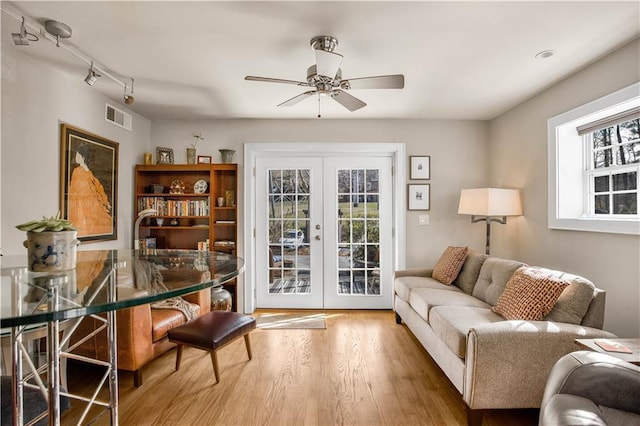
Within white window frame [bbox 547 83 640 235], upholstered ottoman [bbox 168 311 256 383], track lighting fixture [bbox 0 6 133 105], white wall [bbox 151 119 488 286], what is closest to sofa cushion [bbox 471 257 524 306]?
white window frame [bbox 547 83 640 235]

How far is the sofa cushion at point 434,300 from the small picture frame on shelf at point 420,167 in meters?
1.55

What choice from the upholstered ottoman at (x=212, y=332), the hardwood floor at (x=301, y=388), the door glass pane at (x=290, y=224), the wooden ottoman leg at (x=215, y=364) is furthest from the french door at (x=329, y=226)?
the wooden ottoman leg at (x=215, y=364)

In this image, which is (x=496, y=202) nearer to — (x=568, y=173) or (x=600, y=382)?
(x=568, y=173)

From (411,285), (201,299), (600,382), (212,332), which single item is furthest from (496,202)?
(201,299)

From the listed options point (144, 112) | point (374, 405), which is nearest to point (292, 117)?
point (144, 112)

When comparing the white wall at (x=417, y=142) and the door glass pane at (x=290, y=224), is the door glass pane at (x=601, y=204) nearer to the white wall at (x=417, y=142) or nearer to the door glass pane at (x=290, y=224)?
the white wall at (x=417, y=142)

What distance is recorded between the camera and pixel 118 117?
3.40 meters

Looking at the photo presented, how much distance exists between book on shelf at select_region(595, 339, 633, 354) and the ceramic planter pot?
256cm

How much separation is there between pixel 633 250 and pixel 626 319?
483 mm

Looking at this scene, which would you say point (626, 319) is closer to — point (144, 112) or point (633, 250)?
point (633, 250)

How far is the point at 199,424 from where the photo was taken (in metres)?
1.92

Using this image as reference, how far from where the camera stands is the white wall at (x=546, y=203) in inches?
87.7

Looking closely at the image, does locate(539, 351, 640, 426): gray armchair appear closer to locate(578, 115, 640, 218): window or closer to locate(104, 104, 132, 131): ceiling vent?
locate(578, 115, 640, 218): window

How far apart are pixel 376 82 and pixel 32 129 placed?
2.49m
